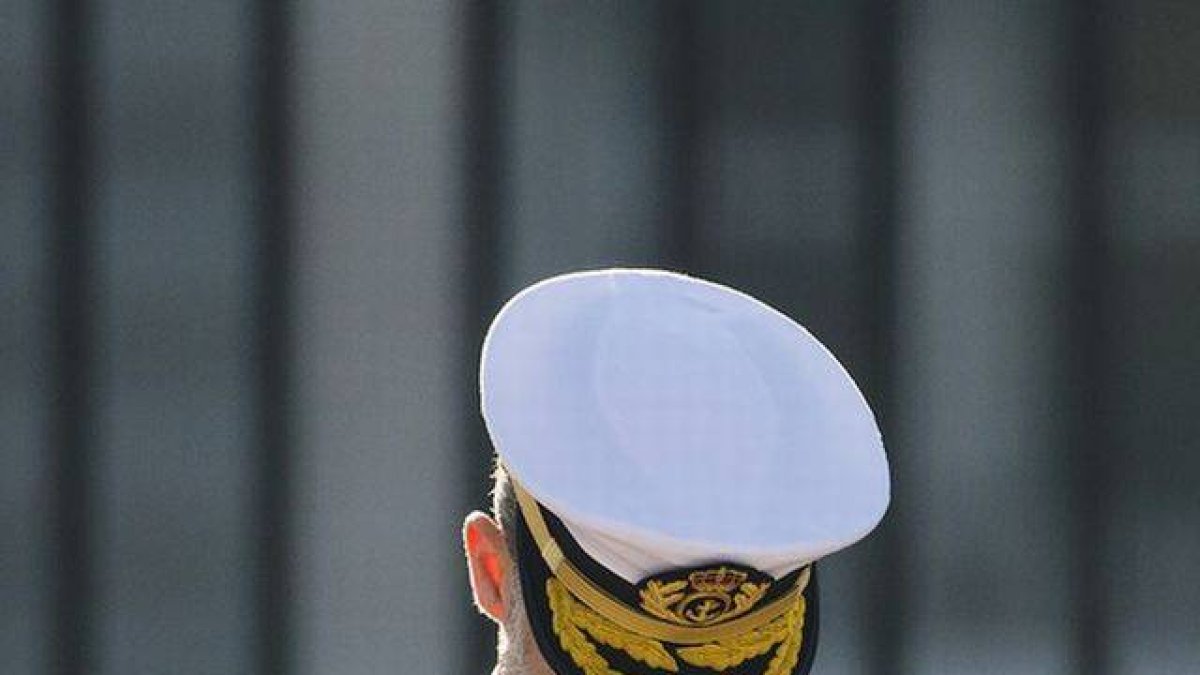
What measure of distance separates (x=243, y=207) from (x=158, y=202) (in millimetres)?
148

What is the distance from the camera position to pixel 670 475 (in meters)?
1.66

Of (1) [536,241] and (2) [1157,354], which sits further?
(2) [1157,354]

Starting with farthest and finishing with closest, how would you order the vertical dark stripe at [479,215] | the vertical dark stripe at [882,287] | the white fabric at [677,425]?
the vertical dark stripe at [882,287], the vertical dark stripe at [479,215], the white fabric at [677,425]

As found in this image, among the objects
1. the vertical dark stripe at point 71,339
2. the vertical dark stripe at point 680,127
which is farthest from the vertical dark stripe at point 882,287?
the vertical dark stripe at point 71,339

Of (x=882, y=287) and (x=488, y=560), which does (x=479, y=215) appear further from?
(x=488, y=560)

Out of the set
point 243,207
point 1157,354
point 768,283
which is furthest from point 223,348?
point 1157,354

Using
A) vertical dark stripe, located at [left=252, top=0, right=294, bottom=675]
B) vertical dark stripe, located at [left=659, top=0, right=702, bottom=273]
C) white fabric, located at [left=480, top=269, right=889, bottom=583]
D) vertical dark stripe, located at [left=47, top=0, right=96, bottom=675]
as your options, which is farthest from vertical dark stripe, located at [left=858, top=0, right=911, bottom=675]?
white fabric, located at [left=480, top=269, right=889, bottom=583]

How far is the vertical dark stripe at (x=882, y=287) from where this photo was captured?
402cm

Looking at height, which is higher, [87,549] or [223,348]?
[223,348]

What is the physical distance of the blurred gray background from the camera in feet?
12.8

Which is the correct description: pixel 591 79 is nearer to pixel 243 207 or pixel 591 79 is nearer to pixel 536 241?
pixel 536 241

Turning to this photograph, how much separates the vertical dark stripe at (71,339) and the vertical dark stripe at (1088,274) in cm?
155

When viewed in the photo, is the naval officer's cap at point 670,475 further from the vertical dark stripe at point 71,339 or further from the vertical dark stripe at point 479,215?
the vertical dark stripe at point 71,339

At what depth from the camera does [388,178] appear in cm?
392
